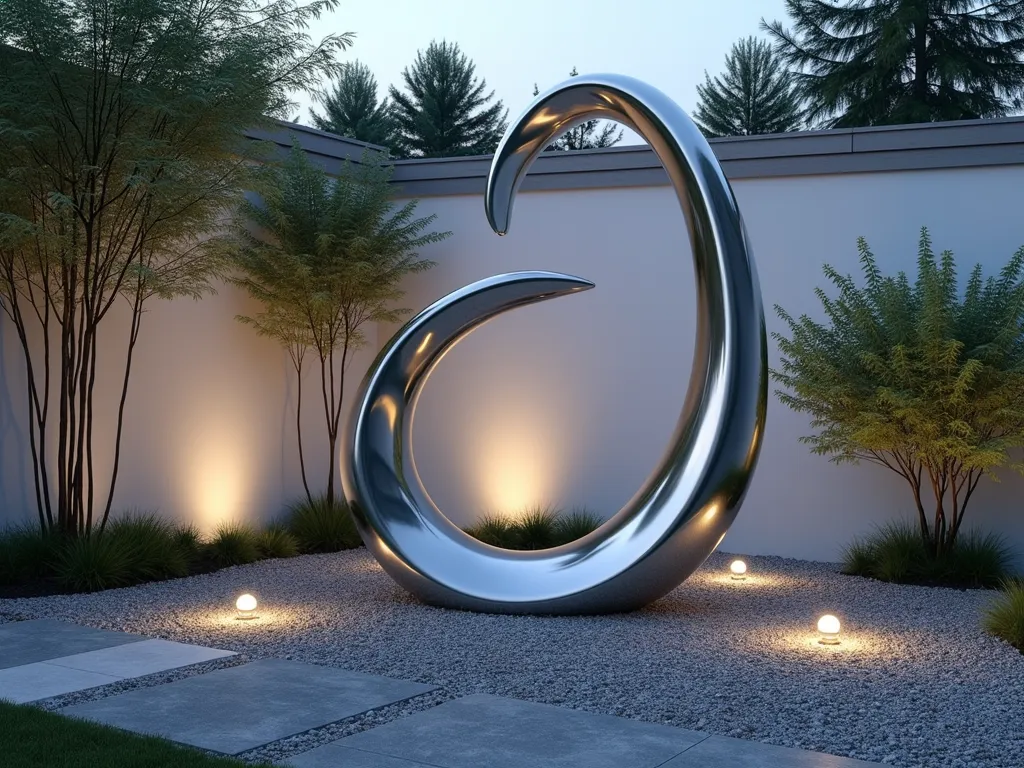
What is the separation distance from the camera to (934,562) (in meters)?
7.33

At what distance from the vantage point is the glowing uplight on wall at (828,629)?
534 cm

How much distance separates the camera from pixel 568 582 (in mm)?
5781

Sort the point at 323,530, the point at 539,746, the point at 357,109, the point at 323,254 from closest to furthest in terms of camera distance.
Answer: the point at 539,746 → the point at 323,254 → the point at 323,530 → the point at 357,109

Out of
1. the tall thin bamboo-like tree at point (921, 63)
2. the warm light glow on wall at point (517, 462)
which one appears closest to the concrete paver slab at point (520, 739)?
the warm light glow on wall at point (517, 462)

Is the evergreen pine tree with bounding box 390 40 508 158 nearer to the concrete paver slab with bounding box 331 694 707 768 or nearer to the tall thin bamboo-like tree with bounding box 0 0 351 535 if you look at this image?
the tall thin bamboo-like tree with bounding box 0 0 351 535

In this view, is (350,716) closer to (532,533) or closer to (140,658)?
(140,658)

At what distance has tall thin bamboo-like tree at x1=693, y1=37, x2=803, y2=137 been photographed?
77.2 ft

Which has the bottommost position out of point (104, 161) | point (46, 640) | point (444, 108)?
point (46, 640)

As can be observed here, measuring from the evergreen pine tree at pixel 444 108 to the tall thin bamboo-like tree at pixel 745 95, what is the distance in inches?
203

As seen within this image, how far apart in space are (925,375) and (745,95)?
18.4 metres

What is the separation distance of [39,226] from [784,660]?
15.5 ft

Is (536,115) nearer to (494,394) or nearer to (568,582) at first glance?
(568,582)

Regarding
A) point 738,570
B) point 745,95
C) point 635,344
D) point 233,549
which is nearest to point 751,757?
point 738,570

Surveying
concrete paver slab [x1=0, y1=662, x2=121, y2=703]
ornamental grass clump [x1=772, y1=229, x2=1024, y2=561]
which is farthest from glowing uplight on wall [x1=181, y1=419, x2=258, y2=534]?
ornamental grass clump [x1=772, y1=229, x2=1024, y2=561]
